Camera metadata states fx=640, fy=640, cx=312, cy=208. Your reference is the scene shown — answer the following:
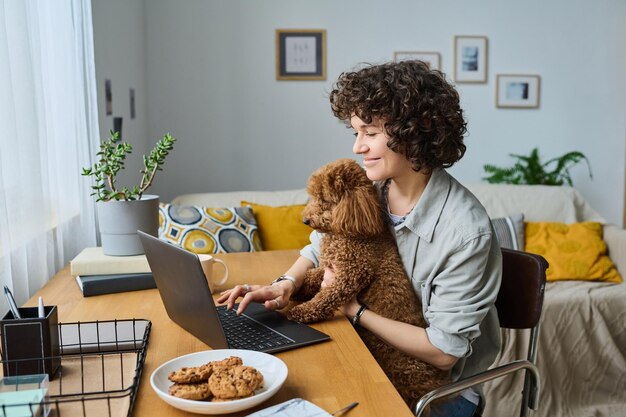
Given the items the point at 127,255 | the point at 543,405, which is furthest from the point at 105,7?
the point at 543,405

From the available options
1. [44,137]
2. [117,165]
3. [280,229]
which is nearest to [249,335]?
[117,165]

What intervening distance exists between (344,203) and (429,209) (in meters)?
0.19

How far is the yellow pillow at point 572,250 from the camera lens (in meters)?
3.21

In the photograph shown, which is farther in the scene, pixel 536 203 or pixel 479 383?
pixel 536 203

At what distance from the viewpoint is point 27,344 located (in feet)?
3.38

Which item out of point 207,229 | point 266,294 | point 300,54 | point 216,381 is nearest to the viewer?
point 216,381

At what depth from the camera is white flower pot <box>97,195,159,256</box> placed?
1619 millimetres

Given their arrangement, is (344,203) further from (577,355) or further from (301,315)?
(577,355)

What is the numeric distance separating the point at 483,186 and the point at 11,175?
274 cm

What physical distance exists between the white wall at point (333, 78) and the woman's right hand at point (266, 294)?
263 cm

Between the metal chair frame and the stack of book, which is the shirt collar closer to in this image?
the metal chair frame

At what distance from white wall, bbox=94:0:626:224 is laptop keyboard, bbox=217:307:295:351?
8.88 ft

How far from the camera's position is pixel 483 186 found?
3688 millimetres

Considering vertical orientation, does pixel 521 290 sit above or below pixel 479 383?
above
